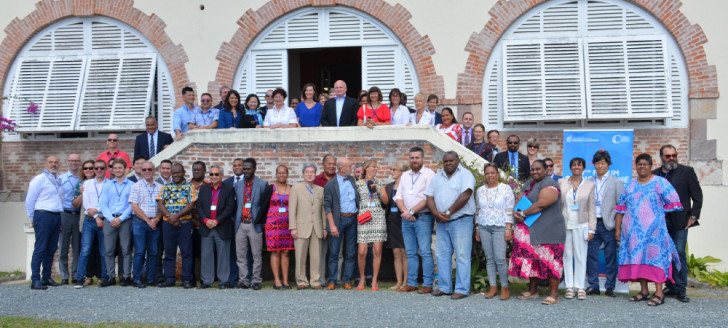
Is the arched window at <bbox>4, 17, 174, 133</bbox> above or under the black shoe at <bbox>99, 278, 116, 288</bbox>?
above

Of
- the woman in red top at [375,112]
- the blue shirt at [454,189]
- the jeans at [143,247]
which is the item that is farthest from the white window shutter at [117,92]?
the blue shirt at [454,189]

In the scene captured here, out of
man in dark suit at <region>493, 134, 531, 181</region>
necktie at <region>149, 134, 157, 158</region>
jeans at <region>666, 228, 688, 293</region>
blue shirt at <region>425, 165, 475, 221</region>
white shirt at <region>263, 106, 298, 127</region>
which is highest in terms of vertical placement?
white shirt at <region>263, 106, 298, 127</region>

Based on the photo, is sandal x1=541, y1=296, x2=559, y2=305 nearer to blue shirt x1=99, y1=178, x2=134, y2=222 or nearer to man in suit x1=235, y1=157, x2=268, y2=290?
man in suit x1=235, y1=157, x2=268, y2=290

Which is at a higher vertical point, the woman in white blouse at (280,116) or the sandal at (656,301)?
the woman in white blouse at (280,116)

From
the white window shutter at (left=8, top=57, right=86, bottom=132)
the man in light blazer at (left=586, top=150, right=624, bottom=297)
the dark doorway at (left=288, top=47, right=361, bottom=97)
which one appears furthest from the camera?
the dark doorway at (left=288, top=47, right=361, bottom=97)

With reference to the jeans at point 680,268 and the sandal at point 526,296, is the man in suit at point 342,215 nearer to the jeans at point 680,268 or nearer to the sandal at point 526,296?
the sandal at point 526,296

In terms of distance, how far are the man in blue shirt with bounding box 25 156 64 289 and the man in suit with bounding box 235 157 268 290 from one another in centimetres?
253

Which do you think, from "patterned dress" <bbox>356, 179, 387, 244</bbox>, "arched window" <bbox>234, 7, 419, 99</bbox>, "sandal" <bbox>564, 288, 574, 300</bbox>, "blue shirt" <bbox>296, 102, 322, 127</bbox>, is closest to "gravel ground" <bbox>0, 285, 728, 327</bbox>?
"sandal" <bbox>564, 288, 574, 300</bbox>

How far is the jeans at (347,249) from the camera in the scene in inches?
406

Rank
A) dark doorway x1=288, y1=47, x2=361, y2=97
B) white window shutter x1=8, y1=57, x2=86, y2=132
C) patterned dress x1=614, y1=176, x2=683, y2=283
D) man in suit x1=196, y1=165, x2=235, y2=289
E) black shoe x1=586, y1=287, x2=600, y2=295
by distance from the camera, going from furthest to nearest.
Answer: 1. dark doorway x1=288, y1=47, x2=361, y2=97
2. white window shutter x1=8, y1=57, x2=86, y2=132
3. man in suit x1=196, y1=165, x2=235, y2=289
4. black shoe x1=586, y1=287, x2=600, y2=295
5. patterned dress x1=614, y1=176, x2=683, y2=283

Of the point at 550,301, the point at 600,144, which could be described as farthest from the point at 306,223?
the point at 600,144

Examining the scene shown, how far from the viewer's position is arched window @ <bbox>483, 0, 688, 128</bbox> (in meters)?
13.5

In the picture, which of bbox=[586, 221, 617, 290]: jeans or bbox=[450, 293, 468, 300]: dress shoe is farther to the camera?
bbox=[586, 221, 617, 290]: jeans

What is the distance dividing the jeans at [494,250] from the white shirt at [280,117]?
3910mm
